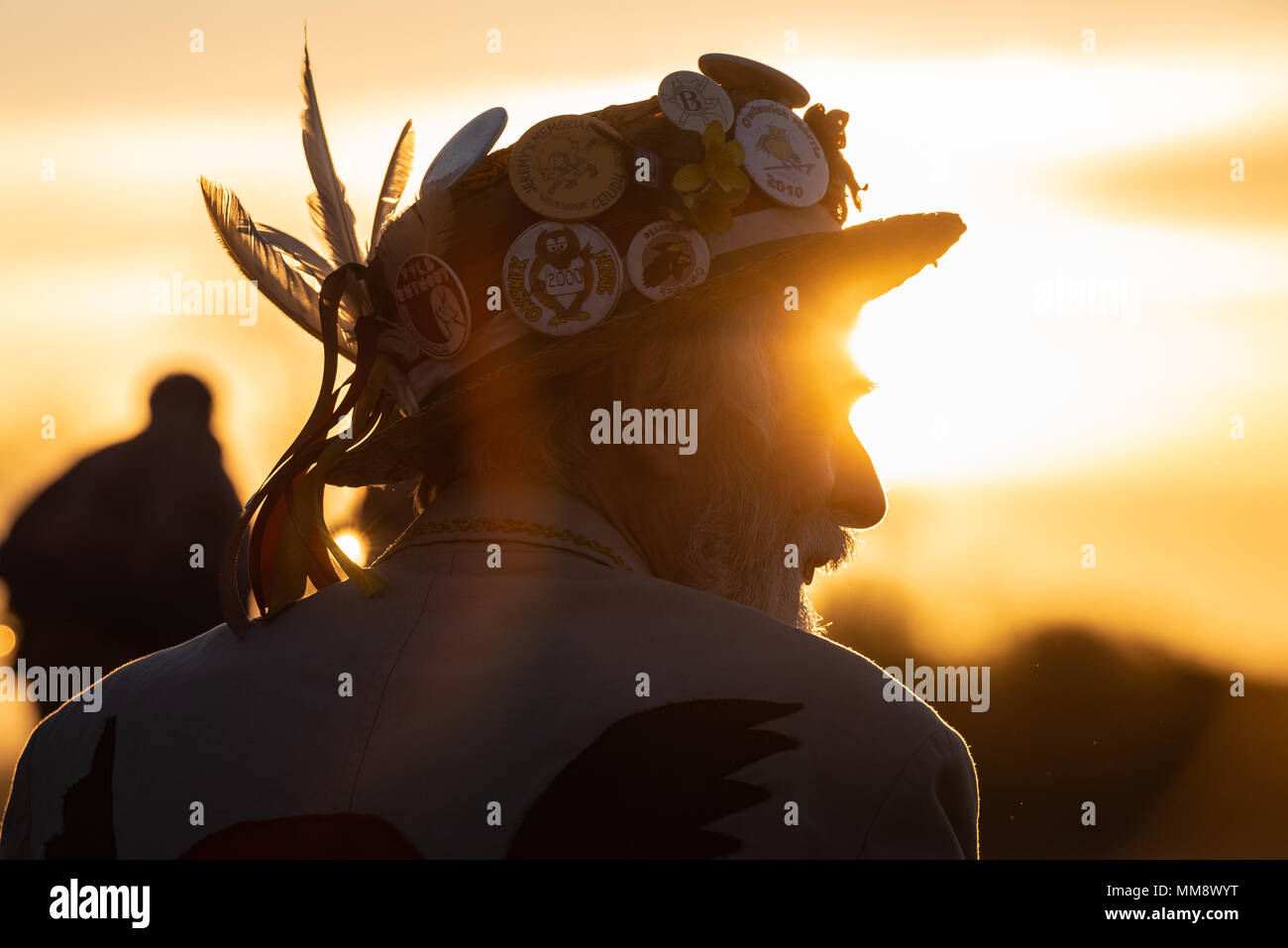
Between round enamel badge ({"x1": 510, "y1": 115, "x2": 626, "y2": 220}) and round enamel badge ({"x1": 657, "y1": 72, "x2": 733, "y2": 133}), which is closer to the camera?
round enamel badge ({"x1": 510, "y1": 115, "x2": 626, "y2": 220})

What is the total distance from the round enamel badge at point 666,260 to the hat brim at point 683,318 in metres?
0.03

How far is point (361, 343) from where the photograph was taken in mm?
3125

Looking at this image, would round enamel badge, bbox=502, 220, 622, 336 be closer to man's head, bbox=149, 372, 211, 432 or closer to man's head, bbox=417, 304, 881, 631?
man's head, bbox=417, 304, 881, 631

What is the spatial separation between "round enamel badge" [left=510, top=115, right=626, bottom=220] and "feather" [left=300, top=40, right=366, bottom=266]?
592 millimetres

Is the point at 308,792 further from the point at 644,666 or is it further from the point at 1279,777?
the point at 1279,777

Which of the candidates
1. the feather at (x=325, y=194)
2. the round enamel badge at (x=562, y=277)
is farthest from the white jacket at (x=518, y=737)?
the feather at (x=325, y=194)

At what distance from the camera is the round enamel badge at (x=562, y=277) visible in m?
2.93

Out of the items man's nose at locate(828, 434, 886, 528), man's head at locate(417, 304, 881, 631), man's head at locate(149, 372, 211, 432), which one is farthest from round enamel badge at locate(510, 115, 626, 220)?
man's head at locate(149, 372, 211, 432)

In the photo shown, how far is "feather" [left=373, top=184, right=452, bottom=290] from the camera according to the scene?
3.06 meters

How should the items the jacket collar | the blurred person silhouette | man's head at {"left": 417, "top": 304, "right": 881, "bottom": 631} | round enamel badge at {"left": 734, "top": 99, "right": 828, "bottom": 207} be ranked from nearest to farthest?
the jacket collar
man's head at {"left": 417, "top": 304, "right": 881, "bottom": 631}
round enamel badge at {"left": 734, "top": 99, "right": 828, "bottom": 207}
the blurred person silhouette

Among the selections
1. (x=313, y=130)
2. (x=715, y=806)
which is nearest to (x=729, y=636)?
(x=715, y=806)

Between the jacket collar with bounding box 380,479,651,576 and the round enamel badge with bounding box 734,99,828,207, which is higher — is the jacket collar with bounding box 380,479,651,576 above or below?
below
